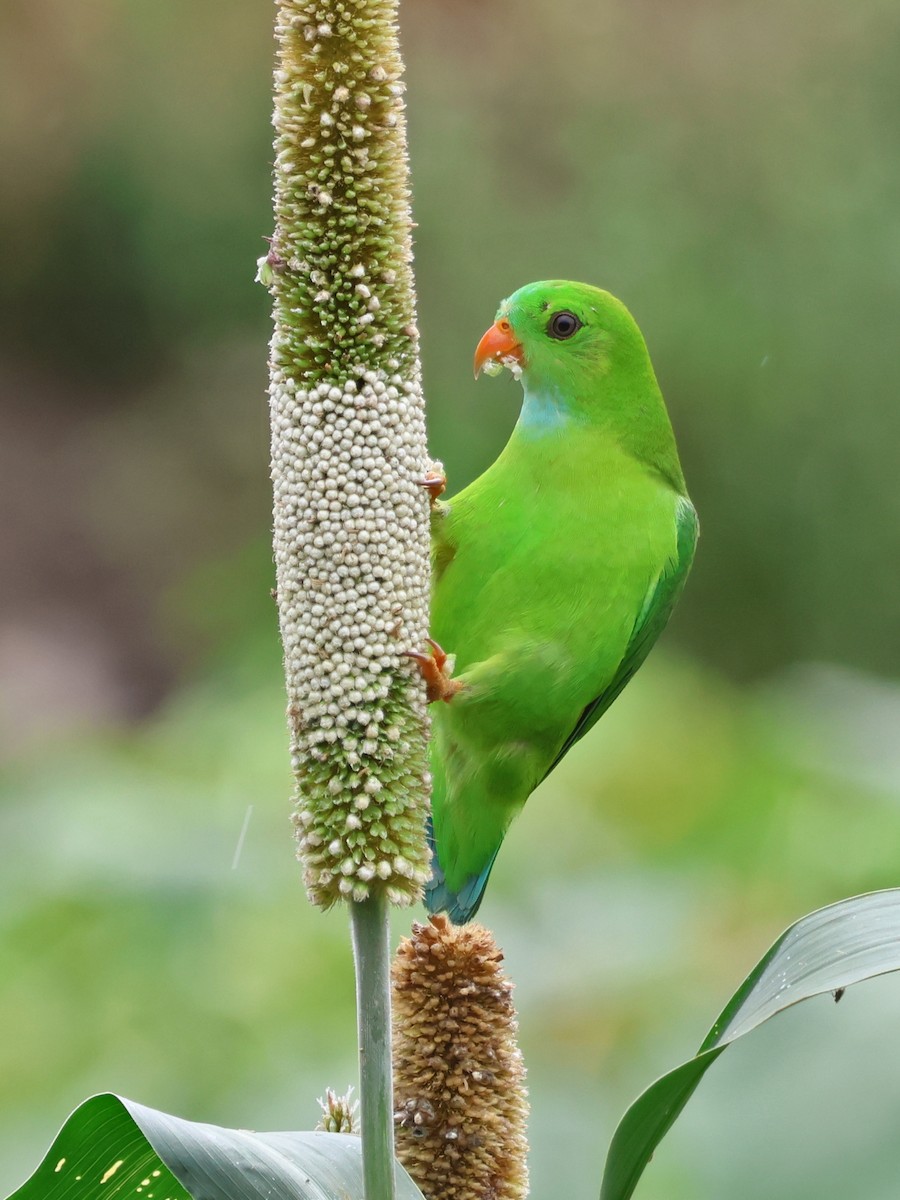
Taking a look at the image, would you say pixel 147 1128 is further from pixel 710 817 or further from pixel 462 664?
pixel 710 817

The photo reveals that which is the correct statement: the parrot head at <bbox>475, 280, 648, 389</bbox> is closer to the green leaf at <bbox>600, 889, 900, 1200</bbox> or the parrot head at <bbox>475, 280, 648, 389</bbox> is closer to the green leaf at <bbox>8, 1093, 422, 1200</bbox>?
the green leaf at <bbox>600, 889, 900, 1200</bbox>

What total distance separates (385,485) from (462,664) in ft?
3.32

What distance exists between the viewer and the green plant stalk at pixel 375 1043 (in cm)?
111

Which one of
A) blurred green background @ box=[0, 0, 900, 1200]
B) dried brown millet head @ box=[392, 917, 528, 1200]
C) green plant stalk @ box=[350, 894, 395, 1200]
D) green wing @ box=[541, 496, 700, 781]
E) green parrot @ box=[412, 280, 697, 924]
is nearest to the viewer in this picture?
green plant stalk @ box=[350, 894, 395, 1200]

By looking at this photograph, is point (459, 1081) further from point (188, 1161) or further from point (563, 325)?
point (563, 325)

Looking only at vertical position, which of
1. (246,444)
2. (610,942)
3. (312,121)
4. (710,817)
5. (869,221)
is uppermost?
(869,221)

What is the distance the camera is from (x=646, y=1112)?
117 cm

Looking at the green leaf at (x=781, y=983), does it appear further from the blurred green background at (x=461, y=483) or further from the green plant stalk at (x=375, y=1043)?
the blurred green background at (x=461, y=483)

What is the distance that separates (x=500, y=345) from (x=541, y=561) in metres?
0.34

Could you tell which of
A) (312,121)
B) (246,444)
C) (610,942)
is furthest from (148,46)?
(312,121)

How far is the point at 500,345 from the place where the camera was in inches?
85.7

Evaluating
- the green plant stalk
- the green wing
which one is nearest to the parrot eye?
the green wing

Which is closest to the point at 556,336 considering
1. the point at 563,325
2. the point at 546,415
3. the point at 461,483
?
the point at 563,325

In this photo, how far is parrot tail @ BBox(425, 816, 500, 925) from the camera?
2.17 meters
